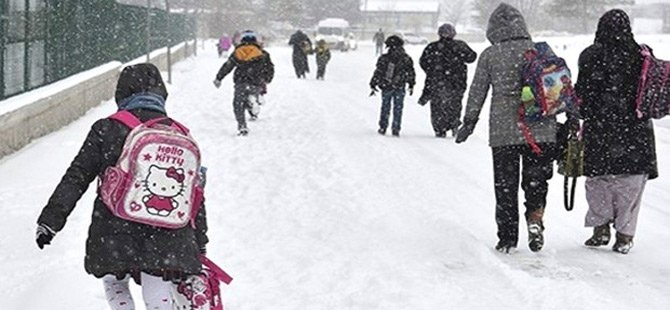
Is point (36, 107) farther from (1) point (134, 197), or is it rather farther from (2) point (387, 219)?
(1) point (134, 197)

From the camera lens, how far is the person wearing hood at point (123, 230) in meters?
3.73

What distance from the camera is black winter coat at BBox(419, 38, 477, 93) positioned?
1344cm

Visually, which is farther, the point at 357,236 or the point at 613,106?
the point at 357,236

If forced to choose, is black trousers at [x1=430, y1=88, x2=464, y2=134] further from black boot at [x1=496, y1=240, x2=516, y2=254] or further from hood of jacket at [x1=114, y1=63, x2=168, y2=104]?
hood of jacket at [x1=114, y1=63, x2=168, y2=104]

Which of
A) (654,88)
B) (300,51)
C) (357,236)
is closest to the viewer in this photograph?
(654,88)

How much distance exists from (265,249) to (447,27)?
7.23 meters

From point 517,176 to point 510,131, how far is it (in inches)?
14.3

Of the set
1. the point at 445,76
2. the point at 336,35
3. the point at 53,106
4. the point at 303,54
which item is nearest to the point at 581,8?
the point at 336,35

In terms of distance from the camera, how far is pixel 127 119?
3.81 metres

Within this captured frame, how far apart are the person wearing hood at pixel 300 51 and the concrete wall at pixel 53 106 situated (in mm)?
10784

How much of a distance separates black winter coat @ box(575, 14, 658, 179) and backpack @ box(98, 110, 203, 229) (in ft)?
13.0

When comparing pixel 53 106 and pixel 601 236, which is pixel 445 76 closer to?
pixel 53 106

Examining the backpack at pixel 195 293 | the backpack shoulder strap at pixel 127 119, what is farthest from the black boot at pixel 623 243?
the backpack shoulder strap at pixel 127 119

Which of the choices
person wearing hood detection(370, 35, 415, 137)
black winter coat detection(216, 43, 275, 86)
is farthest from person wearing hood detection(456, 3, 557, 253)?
black winter coat detection(216, 43, 275, 86)
